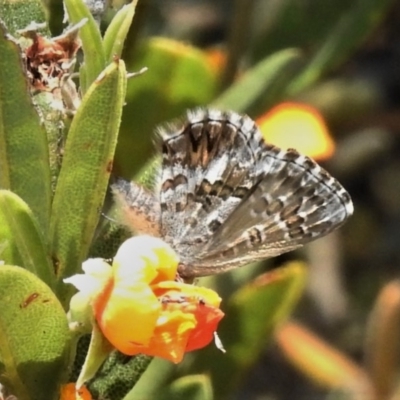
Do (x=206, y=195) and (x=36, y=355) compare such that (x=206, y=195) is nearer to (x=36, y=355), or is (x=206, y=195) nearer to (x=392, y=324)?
(x=36, y=355)

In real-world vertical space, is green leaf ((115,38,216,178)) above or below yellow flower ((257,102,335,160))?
above

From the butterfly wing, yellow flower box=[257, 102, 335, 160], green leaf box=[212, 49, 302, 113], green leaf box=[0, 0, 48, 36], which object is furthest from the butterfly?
yellow flower box=[257, 102, 335, 160]

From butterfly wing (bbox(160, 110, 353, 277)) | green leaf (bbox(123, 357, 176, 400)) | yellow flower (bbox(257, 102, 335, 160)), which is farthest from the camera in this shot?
yellow flower (bbox(257, 102, 335, 160))

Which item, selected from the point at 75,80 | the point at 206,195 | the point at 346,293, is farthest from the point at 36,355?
the point at 346,293

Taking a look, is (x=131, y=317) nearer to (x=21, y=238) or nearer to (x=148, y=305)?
(x=148, y=305)

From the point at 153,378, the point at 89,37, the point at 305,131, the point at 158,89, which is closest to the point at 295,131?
the point at 305,131

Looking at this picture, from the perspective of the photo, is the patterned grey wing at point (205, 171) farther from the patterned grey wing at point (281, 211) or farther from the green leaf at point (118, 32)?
the green leaf at point (118, 32)

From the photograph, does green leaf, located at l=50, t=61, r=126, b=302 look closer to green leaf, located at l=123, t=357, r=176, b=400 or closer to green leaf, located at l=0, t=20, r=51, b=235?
green leaf, located at l=0, t=20, r=51, b=235
